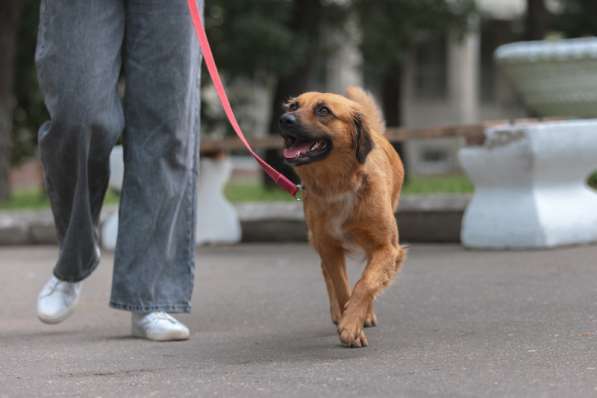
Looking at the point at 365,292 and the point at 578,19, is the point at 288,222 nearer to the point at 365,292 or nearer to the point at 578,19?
the point at 365,292

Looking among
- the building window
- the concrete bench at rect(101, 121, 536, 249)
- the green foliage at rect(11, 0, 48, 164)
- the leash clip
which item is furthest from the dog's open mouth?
the building window

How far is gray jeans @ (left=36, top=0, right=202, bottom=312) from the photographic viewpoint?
13.2 ft

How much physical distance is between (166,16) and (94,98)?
42 cm

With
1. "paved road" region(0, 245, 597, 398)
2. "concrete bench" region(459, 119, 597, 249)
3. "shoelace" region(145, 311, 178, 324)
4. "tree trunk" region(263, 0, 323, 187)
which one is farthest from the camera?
"tree trunk" region(263, 0, 323, 187)

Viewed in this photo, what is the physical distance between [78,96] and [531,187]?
397 cm

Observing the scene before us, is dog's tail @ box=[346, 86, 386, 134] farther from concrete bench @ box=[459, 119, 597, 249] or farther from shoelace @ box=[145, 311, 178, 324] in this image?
concrete bench @ box=[459, 119, 597, 249]

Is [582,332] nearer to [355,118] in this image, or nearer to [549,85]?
[355,118]

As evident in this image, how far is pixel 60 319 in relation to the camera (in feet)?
14.6

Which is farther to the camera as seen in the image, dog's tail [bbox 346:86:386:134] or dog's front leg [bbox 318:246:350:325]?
dog's tail [bbox 346:86:386:134]

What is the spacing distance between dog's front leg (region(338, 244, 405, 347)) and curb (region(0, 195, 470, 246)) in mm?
3787

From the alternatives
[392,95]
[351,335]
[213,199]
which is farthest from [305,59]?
[351,335]

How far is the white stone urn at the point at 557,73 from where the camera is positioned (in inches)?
325

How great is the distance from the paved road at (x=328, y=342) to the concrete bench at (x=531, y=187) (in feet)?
1.62

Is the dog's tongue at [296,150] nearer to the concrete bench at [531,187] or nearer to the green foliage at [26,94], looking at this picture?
the concrete bench at [531,187]
